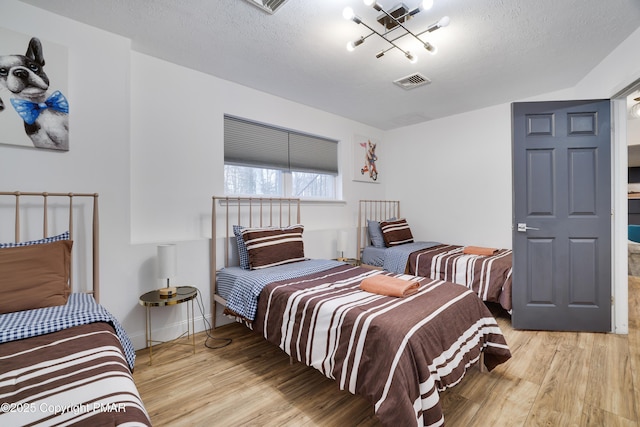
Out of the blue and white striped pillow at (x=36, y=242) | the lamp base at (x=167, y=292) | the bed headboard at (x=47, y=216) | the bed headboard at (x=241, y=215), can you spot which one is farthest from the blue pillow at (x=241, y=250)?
the blue and white striped pillow at (x=36, y=242)

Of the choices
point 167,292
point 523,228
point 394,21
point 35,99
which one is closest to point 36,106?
point 35,99

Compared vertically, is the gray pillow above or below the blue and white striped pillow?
below

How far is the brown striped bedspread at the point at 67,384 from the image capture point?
787 millimetres

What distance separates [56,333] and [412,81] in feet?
10.5

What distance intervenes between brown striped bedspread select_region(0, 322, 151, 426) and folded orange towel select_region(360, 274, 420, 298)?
134 centimetres

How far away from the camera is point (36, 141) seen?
6.00ft

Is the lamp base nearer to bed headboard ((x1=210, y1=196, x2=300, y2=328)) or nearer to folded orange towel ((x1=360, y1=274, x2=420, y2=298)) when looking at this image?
bed headboard ((x1=210, y1=196, x2=300, y2=328))

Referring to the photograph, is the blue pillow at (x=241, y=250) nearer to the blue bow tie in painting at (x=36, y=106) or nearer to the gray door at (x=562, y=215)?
the blue bow tie in painting at (x=36, y=106)

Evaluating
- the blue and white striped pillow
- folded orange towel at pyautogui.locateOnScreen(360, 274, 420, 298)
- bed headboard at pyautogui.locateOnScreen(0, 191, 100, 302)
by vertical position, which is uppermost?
bed headboard at pyautogui.locateOnScreen(0, 191, 100, 302)

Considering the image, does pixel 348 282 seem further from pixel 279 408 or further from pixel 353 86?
pixel 353 86

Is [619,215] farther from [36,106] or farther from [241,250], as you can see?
[36,106]

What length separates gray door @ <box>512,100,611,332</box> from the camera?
96.3 inches

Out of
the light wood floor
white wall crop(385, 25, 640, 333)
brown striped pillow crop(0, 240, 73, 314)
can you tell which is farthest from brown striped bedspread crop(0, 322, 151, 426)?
white wall crop(385, 25, 640, 333)

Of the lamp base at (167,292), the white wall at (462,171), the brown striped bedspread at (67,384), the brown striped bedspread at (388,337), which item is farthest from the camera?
the white wall at (462,171)
